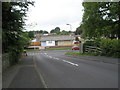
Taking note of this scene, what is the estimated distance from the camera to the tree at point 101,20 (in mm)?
24266

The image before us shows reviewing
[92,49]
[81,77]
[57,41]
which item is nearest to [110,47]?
[92,49]

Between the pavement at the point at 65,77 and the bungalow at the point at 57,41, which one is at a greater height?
the bungalow at the point at 57,41

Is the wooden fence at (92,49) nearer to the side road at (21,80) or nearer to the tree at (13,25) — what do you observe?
the tree at (13,25)

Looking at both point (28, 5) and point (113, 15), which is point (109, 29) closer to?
point (113, 15)

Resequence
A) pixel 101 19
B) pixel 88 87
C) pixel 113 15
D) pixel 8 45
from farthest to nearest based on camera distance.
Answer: pixel 101 19 → pixel 113 15 → pixel 8 45 → pixel 88 87

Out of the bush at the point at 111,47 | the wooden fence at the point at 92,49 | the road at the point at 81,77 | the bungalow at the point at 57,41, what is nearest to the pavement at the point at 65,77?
the road at the point at 81,77

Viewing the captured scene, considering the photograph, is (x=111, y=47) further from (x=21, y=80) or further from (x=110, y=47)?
(x=21, y=80)

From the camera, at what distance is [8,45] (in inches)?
765

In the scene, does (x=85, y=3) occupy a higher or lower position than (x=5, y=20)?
higher

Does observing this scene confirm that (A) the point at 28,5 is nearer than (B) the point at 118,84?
No

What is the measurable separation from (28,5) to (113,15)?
9.47 m

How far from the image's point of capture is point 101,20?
83.6ft

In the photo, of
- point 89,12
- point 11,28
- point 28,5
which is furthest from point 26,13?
point 89,12

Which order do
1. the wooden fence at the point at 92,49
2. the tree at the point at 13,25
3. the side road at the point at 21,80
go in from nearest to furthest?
the side road at the point at 21,80
the tree at the point at 13,25
the wooden fence at the point at 92,49
